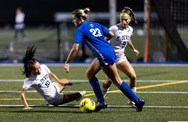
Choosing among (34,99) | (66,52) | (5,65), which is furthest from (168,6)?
(34,99)

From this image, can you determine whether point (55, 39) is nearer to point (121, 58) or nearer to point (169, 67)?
point (169, 67)

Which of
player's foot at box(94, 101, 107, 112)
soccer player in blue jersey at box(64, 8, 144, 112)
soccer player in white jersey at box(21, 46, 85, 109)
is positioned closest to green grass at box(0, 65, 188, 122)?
player's foot at box(94, 101, 107, 112)

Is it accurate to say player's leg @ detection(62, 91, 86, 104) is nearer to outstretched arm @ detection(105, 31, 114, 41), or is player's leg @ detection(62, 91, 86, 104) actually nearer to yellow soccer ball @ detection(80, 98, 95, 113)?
yellow soccer ball @ detection(80, 98, 95, 113)

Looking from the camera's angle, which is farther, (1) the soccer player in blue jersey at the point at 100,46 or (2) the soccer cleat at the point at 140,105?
(2) the soccer cleat at the point at 140,105

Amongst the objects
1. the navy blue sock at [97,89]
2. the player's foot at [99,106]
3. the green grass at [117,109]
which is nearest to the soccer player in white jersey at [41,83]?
the green grass at [117,109]

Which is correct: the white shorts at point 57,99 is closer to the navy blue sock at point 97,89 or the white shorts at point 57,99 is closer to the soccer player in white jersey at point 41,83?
the soccer player in white jersey at point 41,83

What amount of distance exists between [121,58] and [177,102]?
1532 mm

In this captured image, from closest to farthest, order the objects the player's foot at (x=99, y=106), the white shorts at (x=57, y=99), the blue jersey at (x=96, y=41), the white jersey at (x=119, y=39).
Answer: the blue jersey at (x=96, y=41) < the player's foot at (x=99, y=106) < the white shorts at (x=57, y=99) < the white jersey at (x=119, y=39)

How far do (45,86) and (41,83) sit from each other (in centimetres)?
11

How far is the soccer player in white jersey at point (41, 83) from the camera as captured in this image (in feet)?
41.3

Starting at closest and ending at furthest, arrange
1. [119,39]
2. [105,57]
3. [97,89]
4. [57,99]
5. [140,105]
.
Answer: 1. [105,57]
2. [140,105]
3. [97,89]
4. [57,99]
5. [119,39]

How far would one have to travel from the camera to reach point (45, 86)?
12.8 m

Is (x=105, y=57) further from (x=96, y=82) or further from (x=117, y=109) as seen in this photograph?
(x=117, y=109)

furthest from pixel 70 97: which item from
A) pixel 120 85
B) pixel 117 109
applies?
pixel 120 85
